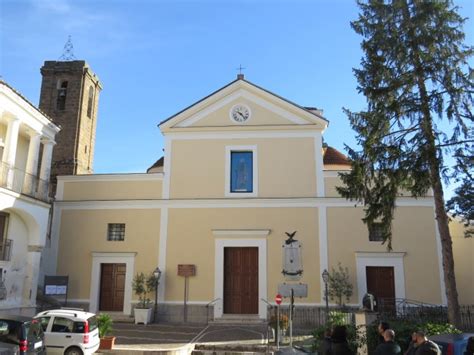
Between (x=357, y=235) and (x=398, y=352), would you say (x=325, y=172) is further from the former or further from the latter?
(x=398, y=352)

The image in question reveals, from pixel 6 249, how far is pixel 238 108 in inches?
479

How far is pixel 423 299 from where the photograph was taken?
66.6 ft

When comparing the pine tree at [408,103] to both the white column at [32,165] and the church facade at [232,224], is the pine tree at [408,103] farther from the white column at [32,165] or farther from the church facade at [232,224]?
the white column at [32,165]

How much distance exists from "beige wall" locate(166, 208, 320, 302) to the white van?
7.99 meters

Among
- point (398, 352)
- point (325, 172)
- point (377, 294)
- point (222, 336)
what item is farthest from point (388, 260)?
point (398, 352)

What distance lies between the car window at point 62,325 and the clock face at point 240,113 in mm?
12823

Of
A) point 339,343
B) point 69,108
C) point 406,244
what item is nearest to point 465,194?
point 406,244

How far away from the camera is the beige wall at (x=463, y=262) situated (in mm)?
21344

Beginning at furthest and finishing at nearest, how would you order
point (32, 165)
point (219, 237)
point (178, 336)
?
point (219, 237), point (32, 165), point (178, 336)

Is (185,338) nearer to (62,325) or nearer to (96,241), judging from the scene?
(62,325)

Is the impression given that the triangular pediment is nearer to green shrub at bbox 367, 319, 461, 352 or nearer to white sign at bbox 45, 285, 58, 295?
white sign at bbox 45, 285, 58, 295

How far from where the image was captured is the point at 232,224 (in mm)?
21812

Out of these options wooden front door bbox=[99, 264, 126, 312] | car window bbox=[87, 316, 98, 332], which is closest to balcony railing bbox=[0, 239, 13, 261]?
wooden front door bbox=[99, 264, 126, 312]

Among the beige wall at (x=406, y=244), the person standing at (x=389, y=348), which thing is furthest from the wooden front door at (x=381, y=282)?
the person standing at (x=389, y=348)
